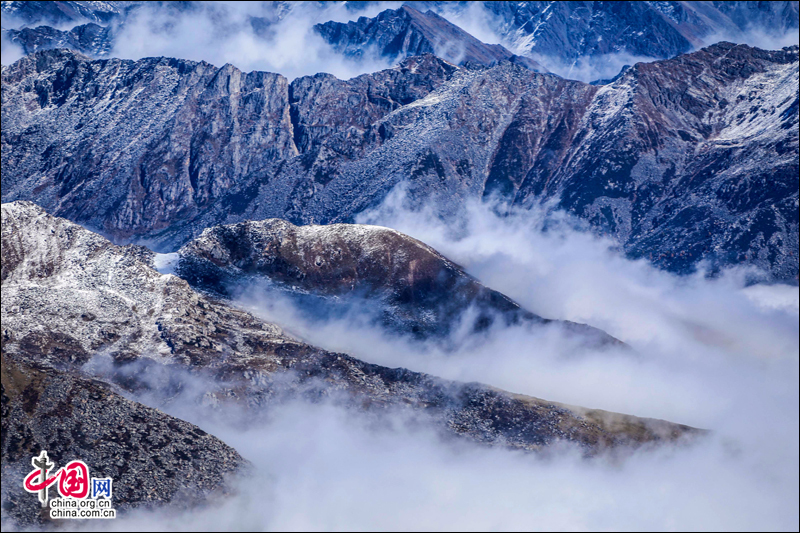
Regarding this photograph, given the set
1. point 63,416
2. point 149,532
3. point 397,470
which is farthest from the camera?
point 397,470

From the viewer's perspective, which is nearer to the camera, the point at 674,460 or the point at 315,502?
the point at 315,502

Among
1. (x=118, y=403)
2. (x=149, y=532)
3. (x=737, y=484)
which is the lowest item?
(x=149, y=532)

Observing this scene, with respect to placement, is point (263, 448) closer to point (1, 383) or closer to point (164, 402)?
point (164, 402)

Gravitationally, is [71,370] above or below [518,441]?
above

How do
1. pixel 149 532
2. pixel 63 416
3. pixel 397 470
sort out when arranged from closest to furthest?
pixel 149 532, pixel 63 416, pixel 397 470

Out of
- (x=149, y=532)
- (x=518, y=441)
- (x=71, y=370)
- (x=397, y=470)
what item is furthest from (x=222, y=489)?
(x=518, y=441)

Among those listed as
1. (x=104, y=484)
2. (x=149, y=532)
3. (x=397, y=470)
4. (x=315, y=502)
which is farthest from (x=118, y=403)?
(x=397, y=470)
